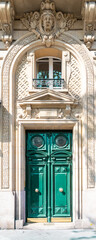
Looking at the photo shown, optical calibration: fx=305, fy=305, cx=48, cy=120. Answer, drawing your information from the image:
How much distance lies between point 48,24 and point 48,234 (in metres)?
6.26

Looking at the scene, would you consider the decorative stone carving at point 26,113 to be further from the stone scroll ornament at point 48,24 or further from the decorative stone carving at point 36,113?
the stone scroll ornament at point 48,24

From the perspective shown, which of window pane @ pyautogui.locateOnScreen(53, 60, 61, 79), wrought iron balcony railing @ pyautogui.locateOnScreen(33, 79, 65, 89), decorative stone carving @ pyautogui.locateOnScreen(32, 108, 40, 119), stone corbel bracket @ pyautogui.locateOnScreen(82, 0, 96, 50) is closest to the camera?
stone corbel bracket @ pyautogui.locateOnScreen(82, 0, 96, 50)

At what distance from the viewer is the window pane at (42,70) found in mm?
10141

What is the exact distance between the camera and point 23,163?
374 inches

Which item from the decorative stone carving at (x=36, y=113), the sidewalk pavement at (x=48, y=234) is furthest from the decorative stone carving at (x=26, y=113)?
the sidewalk pavement at (x=48, y=234)

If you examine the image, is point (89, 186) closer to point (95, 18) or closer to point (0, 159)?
point (0, 159)

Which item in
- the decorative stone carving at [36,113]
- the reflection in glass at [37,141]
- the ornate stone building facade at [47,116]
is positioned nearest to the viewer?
the ornate stone building facade at [47,116]

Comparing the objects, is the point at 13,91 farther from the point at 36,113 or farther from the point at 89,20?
the point at 89,20

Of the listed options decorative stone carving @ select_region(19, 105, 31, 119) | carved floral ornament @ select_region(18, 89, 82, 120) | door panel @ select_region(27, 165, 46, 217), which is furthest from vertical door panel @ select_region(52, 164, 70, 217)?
decorative stone carving @ select_region(19, 105, 31, 119)

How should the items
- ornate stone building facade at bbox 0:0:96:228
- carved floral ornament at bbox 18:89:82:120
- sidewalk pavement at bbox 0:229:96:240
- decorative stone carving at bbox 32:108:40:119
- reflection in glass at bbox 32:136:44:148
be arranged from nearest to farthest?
1. sidewalk pavement at bbox 0:229:96:240
2. ornate stone building facade at bbox 0:0:96:228
3. carved floral ornament at bbox 18:89:82:120
4. decorative stone carving at bbox 32:108:40:119
5. reflection in glass at bbox 32:136:44:148

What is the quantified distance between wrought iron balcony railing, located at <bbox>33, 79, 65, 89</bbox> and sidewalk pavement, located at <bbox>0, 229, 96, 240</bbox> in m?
4.39

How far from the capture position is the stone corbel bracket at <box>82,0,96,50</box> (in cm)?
909

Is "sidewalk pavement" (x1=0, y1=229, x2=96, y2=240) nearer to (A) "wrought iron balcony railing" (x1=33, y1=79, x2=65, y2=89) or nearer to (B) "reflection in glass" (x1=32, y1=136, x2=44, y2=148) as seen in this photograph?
(B) "reflection in glass" (x1=32, y1=136, x2=44, y2=148)

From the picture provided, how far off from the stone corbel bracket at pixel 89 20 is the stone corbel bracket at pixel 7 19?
224 centimetres
